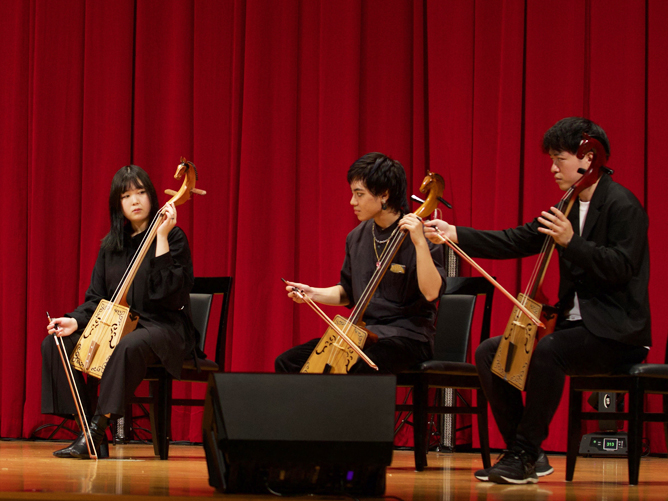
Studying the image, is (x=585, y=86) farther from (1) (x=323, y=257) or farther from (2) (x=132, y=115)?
(2) (x=132, y=115)

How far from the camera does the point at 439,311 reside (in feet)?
9.78

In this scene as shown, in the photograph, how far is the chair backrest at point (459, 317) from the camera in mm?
2885

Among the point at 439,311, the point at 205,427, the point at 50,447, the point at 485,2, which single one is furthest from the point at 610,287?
the point at 50,447

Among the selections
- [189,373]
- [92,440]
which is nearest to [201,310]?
[189,373]

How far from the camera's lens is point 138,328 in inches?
110

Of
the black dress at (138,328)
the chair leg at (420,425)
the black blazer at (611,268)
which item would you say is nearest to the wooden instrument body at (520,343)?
the black blazer at (611,268)

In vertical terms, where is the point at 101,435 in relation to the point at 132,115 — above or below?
below

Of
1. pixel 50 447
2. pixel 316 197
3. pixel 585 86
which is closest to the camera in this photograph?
pixel 50 447

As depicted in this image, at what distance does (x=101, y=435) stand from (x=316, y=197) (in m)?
1.58

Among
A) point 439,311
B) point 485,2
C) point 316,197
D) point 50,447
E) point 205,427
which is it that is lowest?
point 50,447

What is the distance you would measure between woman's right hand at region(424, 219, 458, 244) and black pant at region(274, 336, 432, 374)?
38 centimetres

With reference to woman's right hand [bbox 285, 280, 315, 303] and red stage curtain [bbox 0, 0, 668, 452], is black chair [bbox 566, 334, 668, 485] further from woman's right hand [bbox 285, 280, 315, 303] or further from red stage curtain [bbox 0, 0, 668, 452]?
red stage curtain [bbox 0, 0, 668, 452]

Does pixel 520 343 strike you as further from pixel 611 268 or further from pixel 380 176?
pixel 380 176

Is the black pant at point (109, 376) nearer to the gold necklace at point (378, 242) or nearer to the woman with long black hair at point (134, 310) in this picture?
the woman with long black hair at point (134, 310)
